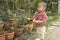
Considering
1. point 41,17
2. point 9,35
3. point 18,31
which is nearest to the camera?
point 41,17

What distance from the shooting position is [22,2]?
27.2 ft

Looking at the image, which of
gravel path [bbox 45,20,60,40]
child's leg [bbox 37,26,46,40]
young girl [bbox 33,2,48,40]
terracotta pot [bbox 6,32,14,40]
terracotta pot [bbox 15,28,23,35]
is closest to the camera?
young girl [bbox 33,2,48,40]

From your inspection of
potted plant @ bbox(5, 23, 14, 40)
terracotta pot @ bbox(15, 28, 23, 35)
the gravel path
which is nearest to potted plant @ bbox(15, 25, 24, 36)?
terracotta pot @ bbox(15, 28, 23, 35)

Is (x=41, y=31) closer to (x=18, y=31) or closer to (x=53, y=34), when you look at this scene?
(x=18, y=31)

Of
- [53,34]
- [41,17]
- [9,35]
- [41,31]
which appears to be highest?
[41,17]

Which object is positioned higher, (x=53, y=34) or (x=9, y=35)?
(x=9, y=35)

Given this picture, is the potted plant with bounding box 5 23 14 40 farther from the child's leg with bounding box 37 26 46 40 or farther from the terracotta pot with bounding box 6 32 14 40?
the child's leg with bounding box 37 26 46 40

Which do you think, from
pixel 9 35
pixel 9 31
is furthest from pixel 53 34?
pixel 9 35

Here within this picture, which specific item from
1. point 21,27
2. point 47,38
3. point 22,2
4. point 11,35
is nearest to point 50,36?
point 47,38

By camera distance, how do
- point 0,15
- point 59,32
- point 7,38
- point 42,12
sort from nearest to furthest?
point 42,12 → point 7,38 → point 0,15 → point 59,32

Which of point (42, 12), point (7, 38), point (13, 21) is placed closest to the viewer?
point (42, 12)

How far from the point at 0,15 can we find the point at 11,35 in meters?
1.23

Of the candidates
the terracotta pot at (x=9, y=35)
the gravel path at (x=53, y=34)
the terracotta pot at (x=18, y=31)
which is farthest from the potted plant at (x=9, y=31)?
the gravel path at (x=53, y=34)

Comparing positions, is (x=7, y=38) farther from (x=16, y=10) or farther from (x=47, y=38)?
(x=16, y=10)
